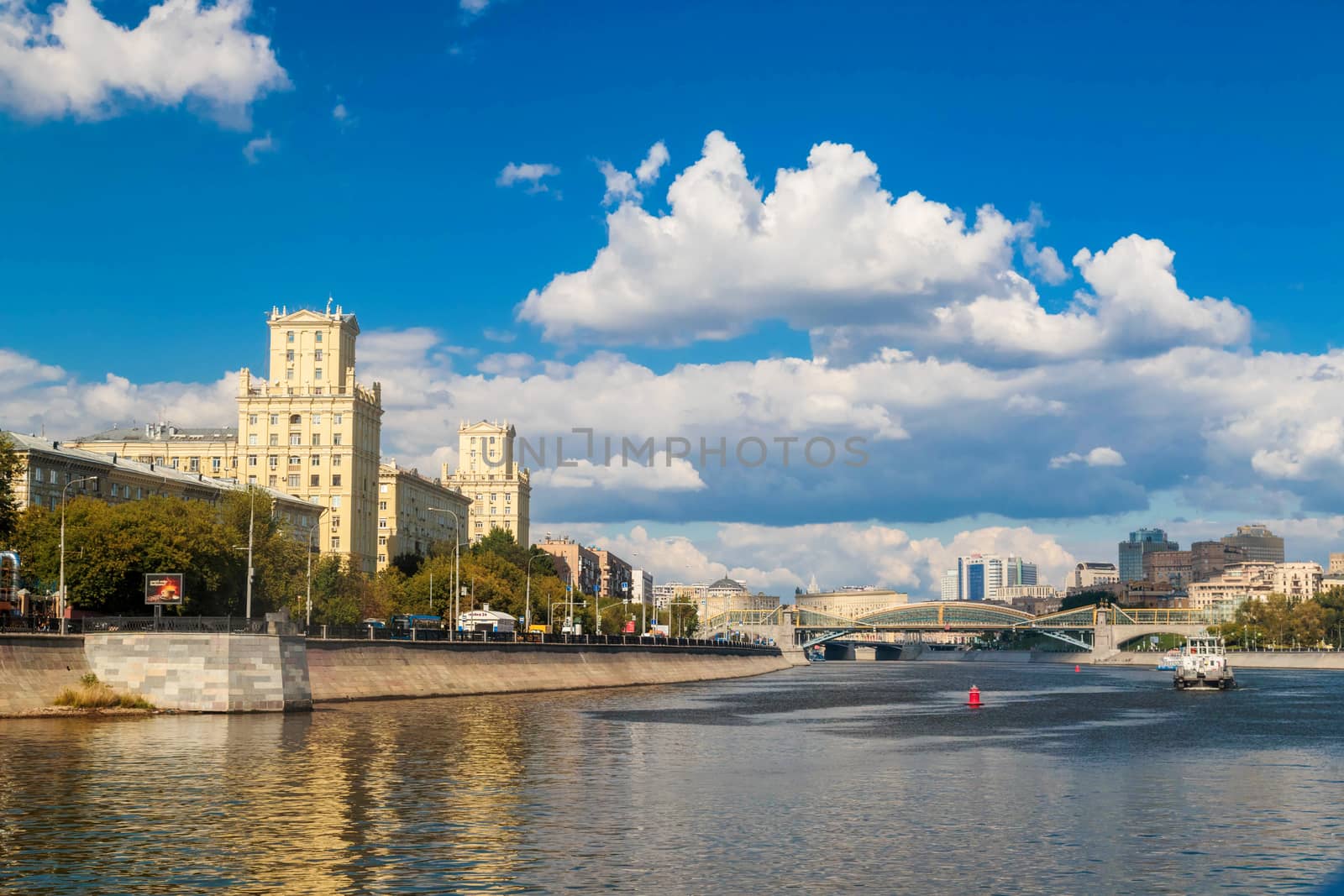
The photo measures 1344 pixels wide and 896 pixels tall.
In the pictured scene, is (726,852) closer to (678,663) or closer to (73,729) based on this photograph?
(73,729)

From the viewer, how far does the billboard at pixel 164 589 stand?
282ft

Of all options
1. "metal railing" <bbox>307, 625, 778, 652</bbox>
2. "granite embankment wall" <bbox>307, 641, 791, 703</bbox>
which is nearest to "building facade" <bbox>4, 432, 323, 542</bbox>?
"metal railing" <bbox>307, 625, 778, 652</bbox>

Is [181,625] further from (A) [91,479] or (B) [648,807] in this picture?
(A) [91,479]

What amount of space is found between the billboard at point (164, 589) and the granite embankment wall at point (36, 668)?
34.7 ft

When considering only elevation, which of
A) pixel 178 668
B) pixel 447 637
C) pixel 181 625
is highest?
pixel 181 625

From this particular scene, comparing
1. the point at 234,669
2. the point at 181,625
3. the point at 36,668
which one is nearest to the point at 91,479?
Result: the point at 181,625

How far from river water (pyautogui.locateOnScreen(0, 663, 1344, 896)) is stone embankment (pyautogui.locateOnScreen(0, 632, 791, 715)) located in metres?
2.24

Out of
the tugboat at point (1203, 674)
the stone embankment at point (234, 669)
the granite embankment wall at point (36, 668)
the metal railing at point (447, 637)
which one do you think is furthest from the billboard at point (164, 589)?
the tugboat at point (1203, 674)

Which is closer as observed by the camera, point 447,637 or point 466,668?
point 466,668

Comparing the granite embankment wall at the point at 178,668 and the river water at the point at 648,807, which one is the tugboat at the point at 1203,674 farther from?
the granite embankment wall at the point at 178,668

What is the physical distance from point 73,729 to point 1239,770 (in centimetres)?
4930

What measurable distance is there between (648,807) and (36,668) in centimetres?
4180

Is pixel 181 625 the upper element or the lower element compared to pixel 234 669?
upper

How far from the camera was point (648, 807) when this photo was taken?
142ft
